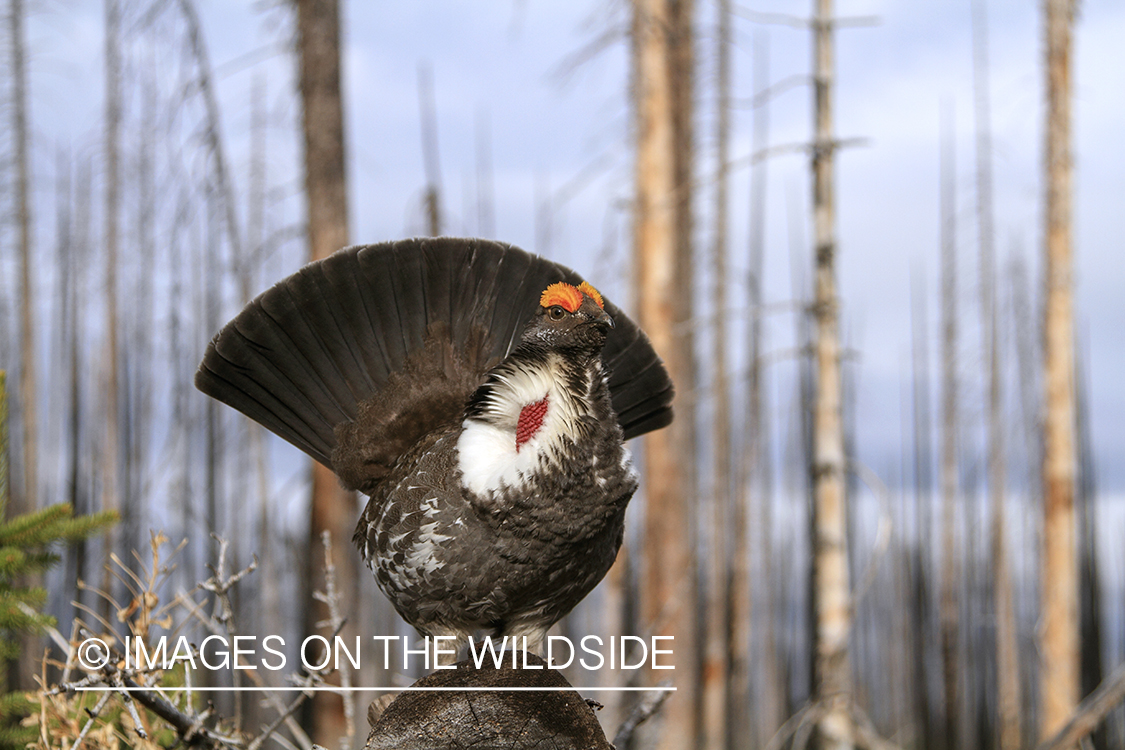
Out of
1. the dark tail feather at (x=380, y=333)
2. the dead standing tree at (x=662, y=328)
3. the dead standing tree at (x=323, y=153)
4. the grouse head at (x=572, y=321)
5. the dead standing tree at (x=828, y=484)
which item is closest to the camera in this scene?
the grouse head at (x=572, y=321)

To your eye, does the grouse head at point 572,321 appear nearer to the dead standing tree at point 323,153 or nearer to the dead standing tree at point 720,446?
the dead standing tree at point 323,153

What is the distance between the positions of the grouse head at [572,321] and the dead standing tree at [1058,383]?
8754 mm

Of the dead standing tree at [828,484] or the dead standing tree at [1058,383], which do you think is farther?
the dead standing tree at [1058,383]

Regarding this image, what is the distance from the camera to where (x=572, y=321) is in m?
2.34

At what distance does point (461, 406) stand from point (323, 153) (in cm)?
444

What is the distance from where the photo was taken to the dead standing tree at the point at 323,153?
669 cm

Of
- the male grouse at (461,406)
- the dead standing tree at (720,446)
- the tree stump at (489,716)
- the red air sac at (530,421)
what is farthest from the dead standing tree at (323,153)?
the dead standing tree at (720,446)

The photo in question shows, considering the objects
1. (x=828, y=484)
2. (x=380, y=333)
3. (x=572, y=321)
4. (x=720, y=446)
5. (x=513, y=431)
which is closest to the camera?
(x=572, y=321)

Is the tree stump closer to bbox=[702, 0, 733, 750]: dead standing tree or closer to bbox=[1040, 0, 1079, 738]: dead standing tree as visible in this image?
bbox=[1040, 0, 1079, 738]: dead standing tree

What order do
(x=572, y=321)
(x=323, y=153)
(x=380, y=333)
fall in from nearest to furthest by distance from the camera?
(x=572, y=321)
(x=380, y=333)
(x=323, y=153)

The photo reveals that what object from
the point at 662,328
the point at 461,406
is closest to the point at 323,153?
the point at 662,328

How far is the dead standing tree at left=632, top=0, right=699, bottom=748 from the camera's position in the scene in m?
7.90

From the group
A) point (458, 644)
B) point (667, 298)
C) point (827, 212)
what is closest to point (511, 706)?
point (458, 644)

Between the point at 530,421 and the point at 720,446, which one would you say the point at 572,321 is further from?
the point at 720,446
